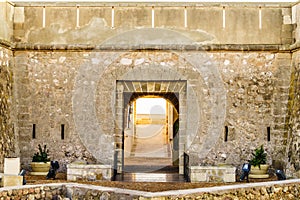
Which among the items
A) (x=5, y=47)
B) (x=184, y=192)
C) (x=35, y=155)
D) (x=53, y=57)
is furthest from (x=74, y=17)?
(x=184, y=192)

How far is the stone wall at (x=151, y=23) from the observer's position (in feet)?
35.0

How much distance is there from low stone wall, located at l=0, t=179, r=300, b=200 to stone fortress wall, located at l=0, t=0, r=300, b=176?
3803 mm

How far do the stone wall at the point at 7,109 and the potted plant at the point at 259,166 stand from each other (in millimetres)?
5201

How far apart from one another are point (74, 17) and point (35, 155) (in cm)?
328

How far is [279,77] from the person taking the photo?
10.4m

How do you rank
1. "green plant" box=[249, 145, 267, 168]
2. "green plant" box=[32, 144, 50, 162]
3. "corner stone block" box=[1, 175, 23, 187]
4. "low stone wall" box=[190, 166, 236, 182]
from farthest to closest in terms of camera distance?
"green plant" box=[32, 144, 50, 162] < "green plant" box=[249, 145, 267, 168] < "low stone wall" box=[190, 166, 236, 182] < "corner stone block" box=[1, 175, 23, 187]

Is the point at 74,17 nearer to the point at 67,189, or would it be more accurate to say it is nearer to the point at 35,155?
the point at 35,155

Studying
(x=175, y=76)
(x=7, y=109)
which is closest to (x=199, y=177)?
(x=175, y=76)

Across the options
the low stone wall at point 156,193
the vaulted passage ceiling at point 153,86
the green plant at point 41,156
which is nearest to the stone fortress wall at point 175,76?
the vaulted passage ceiling at point 153,86

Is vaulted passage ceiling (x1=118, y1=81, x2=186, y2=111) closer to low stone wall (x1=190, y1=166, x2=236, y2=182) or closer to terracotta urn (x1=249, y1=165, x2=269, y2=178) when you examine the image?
low stone wall (x1=190, y1=166, x2=236, y2=182)

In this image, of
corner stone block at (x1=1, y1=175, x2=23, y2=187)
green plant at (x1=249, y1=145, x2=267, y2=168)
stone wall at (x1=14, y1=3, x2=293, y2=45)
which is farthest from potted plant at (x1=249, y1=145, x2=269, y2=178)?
corner stone block at (x1=1, y1=175, x2=23, y2=187)

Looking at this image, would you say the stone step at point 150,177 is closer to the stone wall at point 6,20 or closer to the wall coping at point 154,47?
the wall coping at point 154,47

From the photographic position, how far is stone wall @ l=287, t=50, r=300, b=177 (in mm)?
9641

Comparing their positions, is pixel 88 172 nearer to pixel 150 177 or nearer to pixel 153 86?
pixel 150 177
